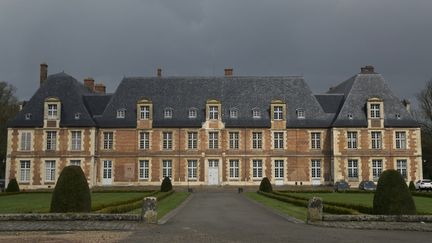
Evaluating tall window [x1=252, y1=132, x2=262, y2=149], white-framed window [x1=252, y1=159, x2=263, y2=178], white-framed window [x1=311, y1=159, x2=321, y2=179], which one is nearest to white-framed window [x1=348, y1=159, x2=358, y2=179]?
white-framed window [x1=311, y1=159, x2=321, y2=179]

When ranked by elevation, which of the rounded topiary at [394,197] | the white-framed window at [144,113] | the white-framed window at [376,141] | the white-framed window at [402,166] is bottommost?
the rounded topiary at [394,197]

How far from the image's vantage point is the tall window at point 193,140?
143 ft

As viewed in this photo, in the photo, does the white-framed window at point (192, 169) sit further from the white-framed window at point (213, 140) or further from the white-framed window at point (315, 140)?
the white-framed window at point (315, 140)

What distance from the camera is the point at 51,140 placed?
43062 millimetres

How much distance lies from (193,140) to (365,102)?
14.8 m

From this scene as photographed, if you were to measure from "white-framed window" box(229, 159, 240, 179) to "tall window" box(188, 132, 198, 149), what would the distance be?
325 centimetres

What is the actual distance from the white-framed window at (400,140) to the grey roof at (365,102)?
760 mm

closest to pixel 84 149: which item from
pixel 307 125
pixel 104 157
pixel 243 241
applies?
pixel 104 157

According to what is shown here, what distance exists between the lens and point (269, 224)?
14992mm

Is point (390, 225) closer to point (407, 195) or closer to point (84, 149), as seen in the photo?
point (407, 195)

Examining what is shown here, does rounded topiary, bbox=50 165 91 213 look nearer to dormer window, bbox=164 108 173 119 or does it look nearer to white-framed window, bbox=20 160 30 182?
dormer window, bbox=164 108 173 119

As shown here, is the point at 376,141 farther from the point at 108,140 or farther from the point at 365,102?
the point at 108,140

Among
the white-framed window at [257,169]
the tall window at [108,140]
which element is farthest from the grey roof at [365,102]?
the tall window at [108,140]

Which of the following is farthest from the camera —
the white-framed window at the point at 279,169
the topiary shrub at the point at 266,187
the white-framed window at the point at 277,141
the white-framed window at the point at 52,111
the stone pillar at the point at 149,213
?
the white-framed window at the point at 277,141
